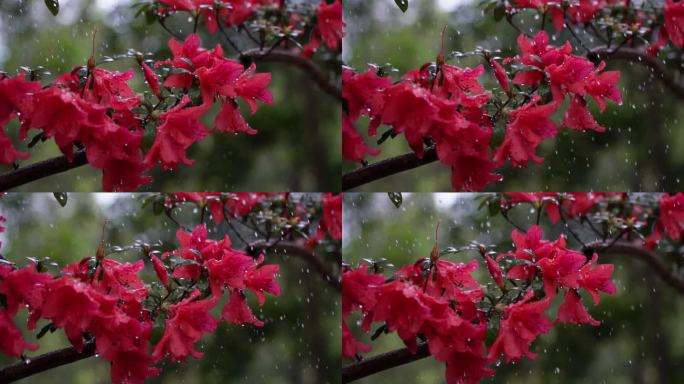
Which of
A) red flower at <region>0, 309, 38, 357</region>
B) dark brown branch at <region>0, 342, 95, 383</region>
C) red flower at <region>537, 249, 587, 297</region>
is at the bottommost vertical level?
dark brown branch at <region>0, 342, 95, 383</region>

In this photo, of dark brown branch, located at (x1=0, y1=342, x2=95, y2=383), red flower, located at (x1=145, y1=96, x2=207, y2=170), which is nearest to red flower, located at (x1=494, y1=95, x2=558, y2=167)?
red flower, located at (x1=145, y1=96, x2=207, y2=170)

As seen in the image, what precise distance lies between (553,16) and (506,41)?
134mm

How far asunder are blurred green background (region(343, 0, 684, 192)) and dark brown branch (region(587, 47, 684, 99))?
0.06ft

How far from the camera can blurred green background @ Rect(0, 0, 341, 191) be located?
83.7 inches

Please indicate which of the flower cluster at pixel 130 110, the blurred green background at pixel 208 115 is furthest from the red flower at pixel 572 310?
the flower cluster at pixel 130 110

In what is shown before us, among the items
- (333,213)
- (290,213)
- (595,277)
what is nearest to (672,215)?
(595,277)

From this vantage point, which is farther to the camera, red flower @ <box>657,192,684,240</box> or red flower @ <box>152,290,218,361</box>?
red flower @ <box>657,192,684,240</box>

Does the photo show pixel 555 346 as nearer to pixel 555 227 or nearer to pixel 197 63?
pixel 555 227

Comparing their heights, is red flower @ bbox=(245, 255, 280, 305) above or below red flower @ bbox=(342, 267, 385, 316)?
above

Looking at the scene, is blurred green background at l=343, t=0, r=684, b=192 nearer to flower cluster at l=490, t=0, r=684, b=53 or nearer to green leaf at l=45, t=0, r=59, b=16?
flower cluster at l=490, t=0, r=684, b=53

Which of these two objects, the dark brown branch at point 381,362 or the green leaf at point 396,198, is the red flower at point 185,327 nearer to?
the dark brown branch at point 381,362

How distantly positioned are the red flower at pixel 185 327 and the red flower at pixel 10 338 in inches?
11.9

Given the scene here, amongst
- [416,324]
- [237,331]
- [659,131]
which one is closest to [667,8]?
[659,131]

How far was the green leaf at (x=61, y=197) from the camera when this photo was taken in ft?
7.01
